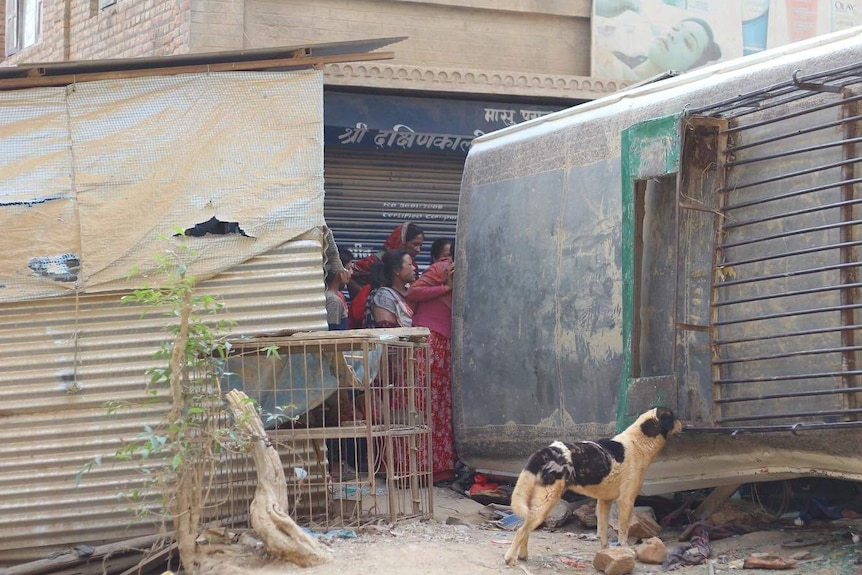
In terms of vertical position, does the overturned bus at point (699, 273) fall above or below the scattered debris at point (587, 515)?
above

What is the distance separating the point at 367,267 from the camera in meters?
9.22

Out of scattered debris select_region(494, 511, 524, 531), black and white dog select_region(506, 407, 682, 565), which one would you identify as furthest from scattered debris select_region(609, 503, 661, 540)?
scattered debris select_region(494, 511, 524, 531)

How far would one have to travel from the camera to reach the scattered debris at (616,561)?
5227 mm

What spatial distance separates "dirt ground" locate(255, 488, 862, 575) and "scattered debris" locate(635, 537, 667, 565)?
29mm

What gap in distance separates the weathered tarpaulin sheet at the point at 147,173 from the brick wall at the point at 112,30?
322 centimetres

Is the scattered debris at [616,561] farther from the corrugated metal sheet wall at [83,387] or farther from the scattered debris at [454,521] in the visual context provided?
the corrugated metal sheet wall at [83,387]

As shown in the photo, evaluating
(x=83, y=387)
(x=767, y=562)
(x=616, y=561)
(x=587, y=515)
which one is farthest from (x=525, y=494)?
(x=83, y=387)

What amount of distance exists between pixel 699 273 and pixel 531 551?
5.62 ft

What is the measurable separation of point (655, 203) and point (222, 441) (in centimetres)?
270

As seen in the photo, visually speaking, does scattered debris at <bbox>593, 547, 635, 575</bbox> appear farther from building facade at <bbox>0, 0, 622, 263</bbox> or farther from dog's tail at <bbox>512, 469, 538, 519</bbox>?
building facade at <bbox>0, 0, 622, 263</bbox>

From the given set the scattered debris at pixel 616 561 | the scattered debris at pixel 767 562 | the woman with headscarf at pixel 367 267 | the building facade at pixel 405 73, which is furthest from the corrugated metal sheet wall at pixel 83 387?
the building facade at pixel 405 73

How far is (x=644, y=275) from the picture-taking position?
6215 mm

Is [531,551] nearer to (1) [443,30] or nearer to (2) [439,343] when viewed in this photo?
(2) [439,343]

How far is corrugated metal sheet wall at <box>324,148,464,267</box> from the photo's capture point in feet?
35.5
